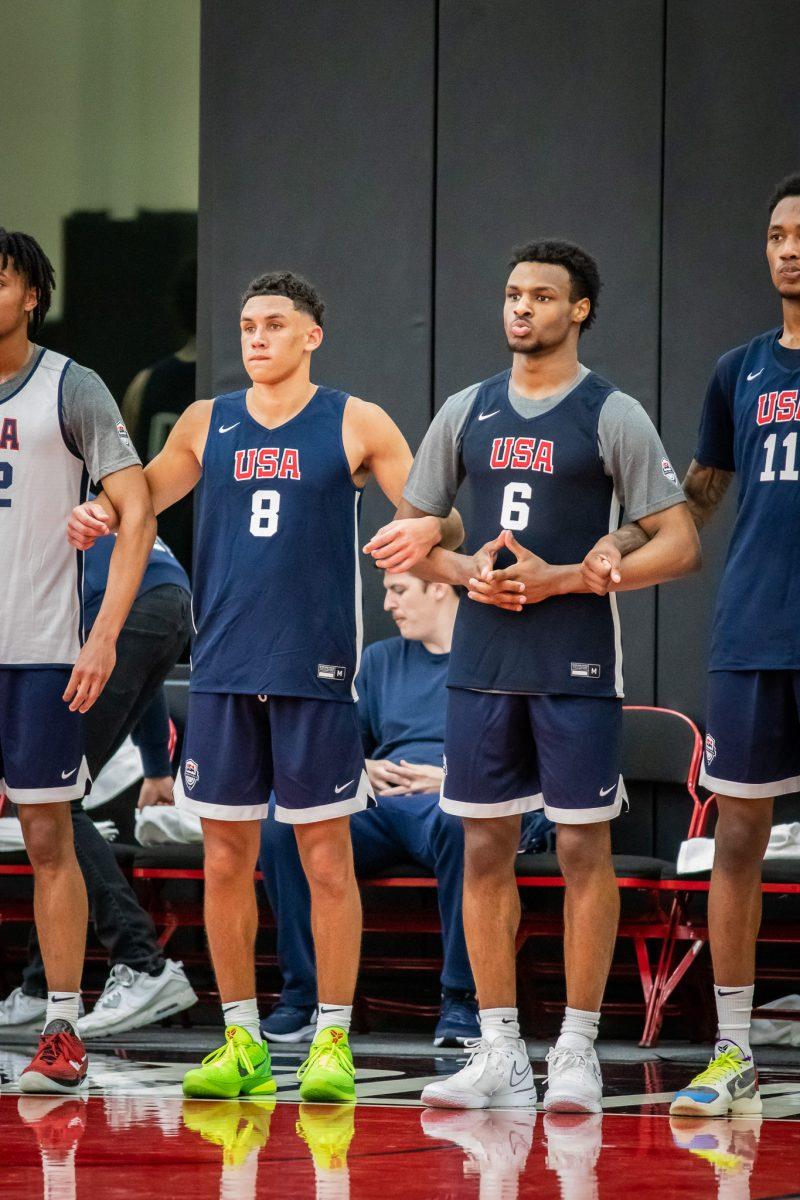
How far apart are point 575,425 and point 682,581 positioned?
2260 mm

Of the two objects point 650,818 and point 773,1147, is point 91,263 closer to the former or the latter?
point 650,818

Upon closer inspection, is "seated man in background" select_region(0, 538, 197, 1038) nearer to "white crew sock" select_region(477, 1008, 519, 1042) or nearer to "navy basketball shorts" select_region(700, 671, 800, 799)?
"white crew sock" select_region(477, 1008, 519, 1042)

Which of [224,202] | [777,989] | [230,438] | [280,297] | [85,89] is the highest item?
[85,89]

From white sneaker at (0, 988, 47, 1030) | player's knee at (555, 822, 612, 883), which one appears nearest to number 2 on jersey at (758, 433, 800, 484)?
player's knee at (555, 822, 612, 883)

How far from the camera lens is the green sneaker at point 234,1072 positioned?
4.01 metres

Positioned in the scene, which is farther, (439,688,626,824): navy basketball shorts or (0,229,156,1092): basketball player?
(0,229,156,1092): basketball player

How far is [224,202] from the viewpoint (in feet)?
21.8

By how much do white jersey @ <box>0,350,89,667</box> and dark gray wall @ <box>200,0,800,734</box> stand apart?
2330 mm

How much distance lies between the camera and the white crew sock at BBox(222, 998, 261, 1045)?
417 centimetres

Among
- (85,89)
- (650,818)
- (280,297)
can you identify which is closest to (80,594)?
(280,297)

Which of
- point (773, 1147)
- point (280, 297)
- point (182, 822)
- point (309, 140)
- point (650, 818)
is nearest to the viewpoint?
point (773, 1147)

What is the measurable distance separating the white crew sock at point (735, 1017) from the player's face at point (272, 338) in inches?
70.4

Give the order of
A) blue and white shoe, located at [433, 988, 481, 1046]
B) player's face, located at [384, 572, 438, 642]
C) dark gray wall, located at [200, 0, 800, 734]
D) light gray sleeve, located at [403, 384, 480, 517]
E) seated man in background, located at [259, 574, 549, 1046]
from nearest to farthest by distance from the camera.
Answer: light gray sleeve, located at [403, 384, 480, 517] → blue and white shoe, located at [433, 988, 481, 1046] → seated man in background, located at [259, 574, 549, 1046] → player's face, located at [384, 572, 438, 642] → dark gray wall, located at [200, 0, 800, 734]

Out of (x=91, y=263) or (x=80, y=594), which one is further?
(x=91, y=263)
